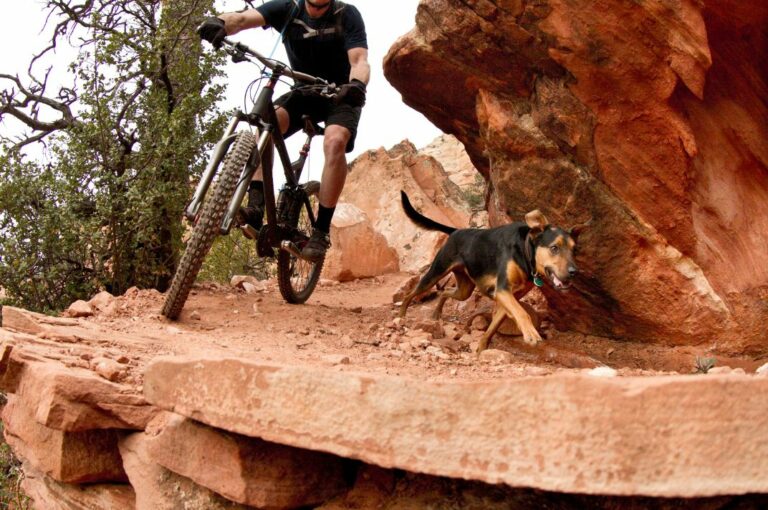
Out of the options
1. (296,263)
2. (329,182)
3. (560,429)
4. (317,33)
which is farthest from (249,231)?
(560,429)

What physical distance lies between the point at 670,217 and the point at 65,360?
4.27m

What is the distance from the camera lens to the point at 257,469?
2.62 meters

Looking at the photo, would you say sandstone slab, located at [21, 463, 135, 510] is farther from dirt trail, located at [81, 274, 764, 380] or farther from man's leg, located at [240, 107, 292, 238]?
man's leg, located at [240, 107, 292, 238]

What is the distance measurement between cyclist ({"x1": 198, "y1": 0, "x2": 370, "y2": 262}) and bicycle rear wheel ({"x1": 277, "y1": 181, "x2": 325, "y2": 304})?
0.85 feet

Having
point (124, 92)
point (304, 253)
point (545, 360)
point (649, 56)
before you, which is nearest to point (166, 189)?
point (124, 92)

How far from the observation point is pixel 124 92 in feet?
22.4

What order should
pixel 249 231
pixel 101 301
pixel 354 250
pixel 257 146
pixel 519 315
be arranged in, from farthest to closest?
pixel 354 250 < pixel 519 315 < pixel 101 301 < pixel 249 231 < pixel 257 146

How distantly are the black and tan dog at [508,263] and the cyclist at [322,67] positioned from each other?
4.49ft

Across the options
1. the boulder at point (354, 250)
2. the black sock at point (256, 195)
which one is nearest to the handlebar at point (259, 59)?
the black sock at point (256, 195)

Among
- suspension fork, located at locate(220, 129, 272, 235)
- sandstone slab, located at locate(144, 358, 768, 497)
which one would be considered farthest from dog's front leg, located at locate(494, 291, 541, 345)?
sandstone slab, located at locate(144, 358, 768, 497)

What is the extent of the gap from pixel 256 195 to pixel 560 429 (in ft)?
→ 12.2

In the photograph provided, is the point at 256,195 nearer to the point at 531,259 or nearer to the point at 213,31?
the point at 213,31

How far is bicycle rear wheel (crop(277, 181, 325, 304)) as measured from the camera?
230 inches

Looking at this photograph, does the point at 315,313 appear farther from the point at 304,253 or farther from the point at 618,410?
the point at 618,410
